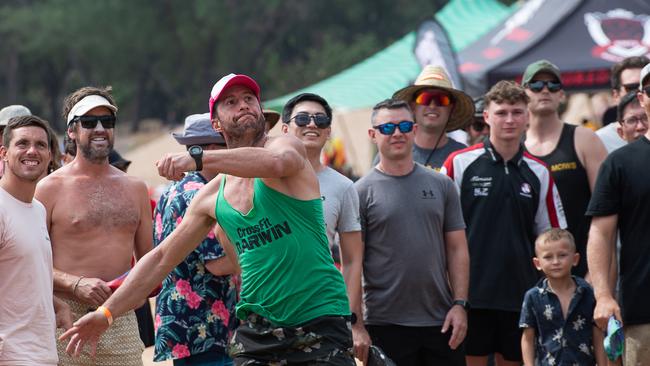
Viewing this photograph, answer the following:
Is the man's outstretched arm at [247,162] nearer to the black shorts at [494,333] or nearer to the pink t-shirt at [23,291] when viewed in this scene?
the pink t-shirt at [23,291]

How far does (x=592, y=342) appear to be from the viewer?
7.52 metres

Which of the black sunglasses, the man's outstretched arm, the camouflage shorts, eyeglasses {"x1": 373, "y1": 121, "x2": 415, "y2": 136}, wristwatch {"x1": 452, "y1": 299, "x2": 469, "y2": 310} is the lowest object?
wristwatch {"x1": 452, "y1": 299, "x2": 469, "y2": 310}

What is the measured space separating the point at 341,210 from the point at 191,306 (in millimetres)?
1084

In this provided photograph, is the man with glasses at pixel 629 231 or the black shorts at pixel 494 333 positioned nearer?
the man with glasses at pixel 629 231

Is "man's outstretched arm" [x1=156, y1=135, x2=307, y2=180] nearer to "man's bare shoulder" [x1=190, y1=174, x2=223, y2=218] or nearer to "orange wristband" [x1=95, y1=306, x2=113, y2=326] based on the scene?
"man's bare shoulder" [x1=190, y1=174, x2=223, y2=218]

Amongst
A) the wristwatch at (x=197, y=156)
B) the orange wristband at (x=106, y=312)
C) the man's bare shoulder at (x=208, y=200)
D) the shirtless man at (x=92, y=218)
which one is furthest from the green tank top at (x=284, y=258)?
the shirtless man at (x=92, y=218)

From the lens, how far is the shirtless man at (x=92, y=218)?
6.84 meters

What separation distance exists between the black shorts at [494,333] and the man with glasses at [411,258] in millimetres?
454

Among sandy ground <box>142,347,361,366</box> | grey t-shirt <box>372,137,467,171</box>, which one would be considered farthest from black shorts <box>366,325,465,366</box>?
sandy ground <box>142,347,361,366</box>

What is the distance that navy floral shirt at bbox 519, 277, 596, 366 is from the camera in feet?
24.6

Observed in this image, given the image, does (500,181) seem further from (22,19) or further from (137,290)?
(22,19)

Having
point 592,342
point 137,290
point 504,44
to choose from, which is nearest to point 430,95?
point 592,342

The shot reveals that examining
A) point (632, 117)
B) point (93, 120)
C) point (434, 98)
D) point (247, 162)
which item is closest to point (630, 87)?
point (632, 117)

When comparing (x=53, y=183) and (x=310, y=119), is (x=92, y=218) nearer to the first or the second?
(x=53, y=183)
